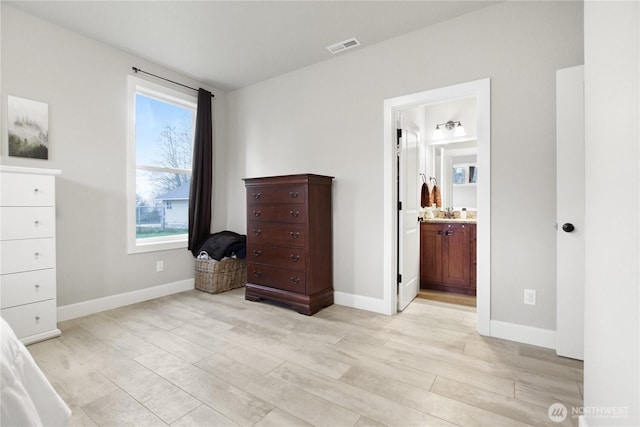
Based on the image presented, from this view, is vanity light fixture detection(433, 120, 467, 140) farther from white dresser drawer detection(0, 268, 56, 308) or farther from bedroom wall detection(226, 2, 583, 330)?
white dresser drawer detection(0, 268, 56, 308)

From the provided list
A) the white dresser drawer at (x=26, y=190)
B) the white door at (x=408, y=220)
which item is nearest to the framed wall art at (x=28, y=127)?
the white dresser drawer at (x=26, y=190)

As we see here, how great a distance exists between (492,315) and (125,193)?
3.62m

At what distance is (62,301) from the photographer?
105 inches

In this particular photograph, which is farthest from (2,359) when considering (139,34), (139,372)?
(139,34)

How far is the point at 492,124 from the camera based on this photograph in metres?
2.35

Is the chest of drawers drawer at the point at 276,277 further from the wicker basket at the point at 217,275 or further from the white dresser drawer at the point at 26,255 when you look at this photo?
the white dresser drawer at the point at 26,255

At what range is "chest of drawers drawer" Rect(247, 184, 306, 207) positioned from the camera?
2.85m

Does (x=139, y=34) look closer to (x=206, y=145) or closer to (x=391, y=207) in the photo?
(x=206, y=145)

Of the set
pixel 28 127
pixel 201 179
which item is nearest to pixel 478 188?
pixel 201 179

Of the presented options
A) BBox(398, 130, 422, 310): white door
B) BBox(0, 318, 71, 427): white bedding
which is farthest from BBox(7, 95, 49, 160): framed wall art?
BBox(398, 130, 422, 310): white door

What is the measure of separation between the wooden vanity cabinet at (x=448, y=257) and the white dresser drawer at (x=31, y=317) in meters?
3.66

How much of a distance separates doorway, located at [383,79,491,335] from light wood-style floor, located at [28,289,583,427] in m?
0.30

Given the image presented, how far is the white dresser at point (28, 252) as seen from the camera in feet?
6.82

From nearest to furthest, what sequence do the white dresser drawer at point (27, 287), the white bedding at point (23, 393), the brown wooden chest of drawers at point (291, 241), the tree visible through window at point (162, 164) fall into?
the white bedding at point (23, 393) < the white dresser drawer at point (27, 287) < the brown wooden chest of drawers at point (291, 241) < the tree visible through window at point (162, 164)
